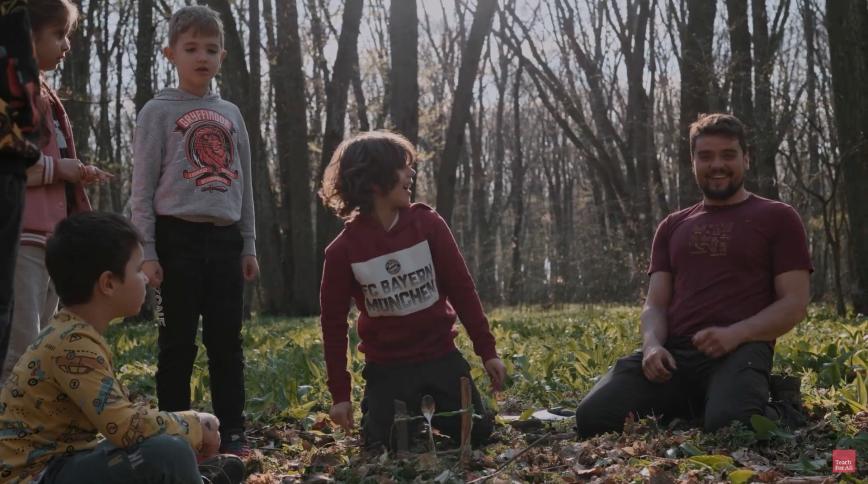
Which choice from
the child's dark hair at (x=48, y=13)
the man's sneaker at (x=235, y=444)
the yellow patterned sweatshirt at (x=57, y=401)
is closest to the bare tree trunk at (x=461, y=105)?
the man's sneaker at (x=235, y=444)

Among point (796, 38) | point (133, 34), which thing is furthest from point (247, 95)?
point (796, 38)

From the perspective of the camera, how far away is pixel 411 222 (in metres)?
3.96

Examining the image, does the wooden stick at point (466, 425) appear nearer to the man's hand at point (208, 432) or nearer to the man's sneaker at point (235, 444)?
the man's hand at point (208, 432)

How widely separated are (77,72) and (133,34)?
893 centimetres

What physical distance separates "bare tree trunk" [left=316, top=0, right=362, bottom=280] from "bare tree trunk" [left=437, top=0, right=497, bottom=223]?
2706 millimetres

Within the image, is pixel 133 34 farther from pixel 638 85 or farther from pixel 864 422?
pixel 864 422

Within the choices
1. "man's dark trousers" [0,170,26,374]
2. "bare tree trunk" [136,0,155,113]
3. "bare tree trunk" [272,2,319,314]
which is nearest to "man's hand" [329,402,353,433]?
"man's dark trousers" [0,170,26,374]

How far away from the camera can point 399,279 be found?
388cm

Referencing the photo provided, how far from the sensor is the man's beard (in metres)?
4.23

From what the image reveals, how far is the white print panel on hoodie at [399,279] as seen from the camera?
3873mm

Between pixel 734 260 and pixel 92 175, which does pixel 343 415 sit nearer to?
pixel 92 175

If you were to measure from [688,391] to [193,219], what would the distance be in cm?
242

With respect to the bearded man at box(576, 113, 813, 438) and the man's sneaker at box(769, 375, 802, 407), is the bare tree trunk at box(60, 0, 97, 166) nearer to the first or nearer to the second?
the bearded man at box(576, 113, 813, 438)

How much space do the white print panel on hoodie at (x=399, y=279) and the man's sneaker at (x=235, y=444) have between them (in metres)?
0.84
